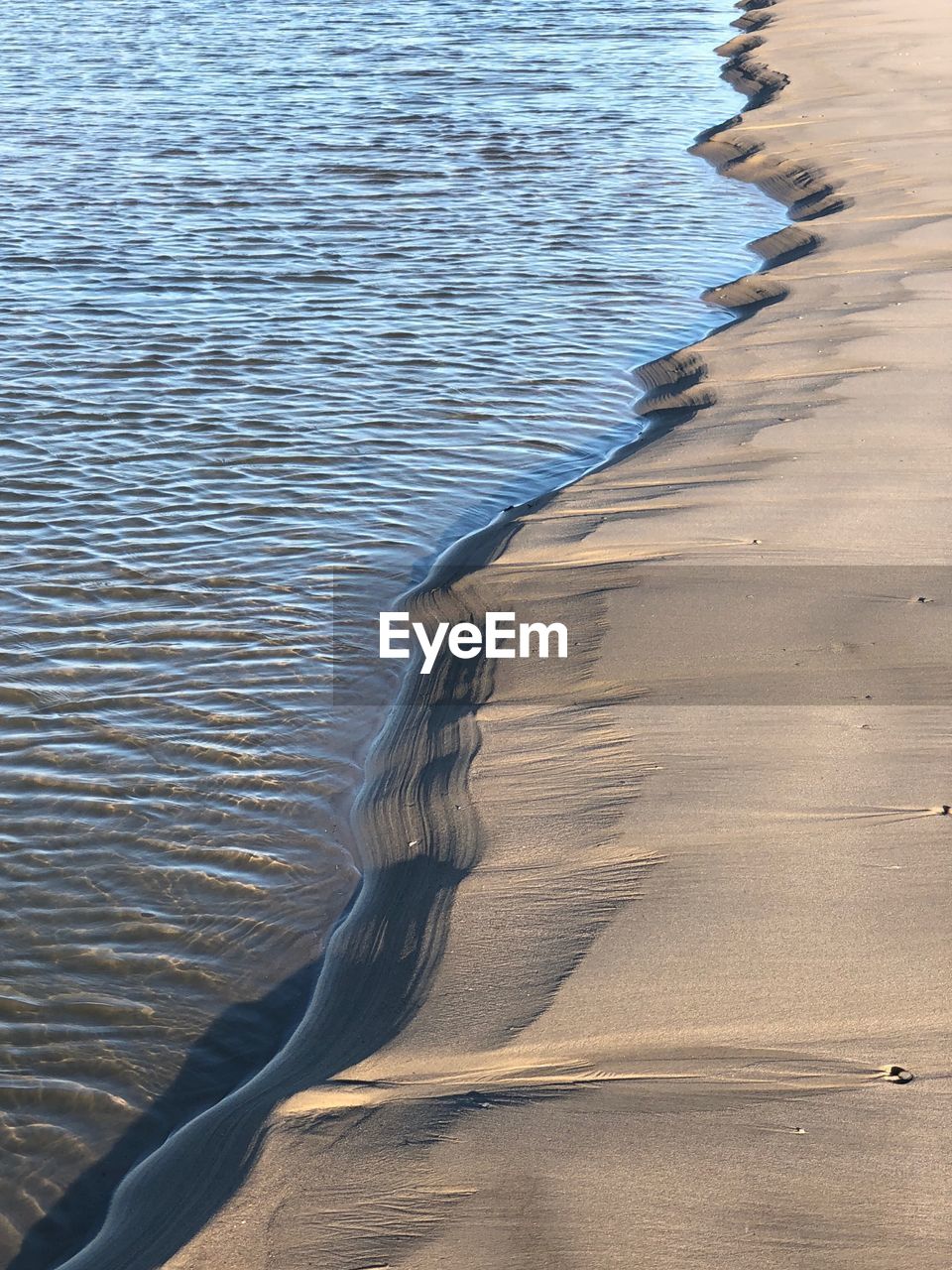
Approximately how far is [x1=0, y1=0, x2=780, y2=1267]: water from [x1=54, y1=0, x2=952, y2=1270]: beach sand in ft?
1.21

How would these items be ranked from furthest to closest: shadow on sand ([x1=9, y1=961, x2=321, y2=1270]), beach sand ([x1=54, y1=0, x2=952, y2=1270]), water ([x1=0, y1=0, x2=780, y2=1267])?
water ([x1=0, y1=0, x2=780, y2=1267]) < shadow on sand ([x1=9, y1=961, x2=321, y2=1270]) < beach sand ([x1=54, y1=0, x2=952, y2=1270])

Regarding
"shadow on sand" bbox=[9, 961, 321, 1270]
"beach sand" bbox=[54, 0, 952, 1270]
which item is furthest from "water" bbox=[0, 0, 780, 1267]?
"beach sand" bbox=[54, 0, 952, 1270]

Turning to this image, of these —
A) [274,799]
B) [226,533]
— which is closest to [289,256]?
[226,533]

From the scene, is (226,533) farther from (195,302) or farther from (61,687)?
(195,302)

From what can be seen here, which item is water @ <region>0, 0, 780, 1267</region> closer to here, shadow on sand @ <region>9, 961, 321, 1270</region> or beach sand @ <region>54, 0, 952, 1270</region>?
shadow on sand @ <region>9, 961, 321, 1270</region>

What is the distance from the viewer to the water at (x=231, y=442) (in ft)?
14.7

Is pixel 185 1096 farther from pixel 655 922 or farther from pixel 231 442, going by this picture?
pixel 231 442

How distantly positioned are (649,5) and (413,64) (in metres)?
9.13

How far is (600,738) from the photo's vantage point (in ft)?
16.9

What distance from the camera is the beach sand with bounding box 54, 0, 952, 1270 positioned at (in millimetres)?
3244

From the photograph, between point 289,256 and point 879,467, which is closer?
point 879,467

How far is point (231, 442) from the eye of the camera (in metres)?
8.26

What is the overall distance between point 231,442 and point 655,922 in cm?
492

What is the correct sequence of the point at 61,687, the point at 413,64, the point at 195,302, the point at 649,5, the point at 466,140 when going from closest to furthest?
the point at 61,687, the point at 195,302, the point at 466,140, the point at 413,64, the point at 649,5
